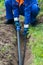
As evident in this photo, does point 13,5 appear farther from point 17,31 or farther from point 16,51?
point 16,51

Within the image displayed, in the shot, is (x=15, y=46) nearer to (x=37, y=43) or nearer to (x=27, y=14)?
(x=37, y=43)

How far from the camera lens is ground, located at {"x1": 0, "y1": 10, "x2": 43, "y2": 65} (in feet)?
12.2

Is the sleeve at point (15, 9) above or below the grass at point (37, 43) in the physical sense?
above

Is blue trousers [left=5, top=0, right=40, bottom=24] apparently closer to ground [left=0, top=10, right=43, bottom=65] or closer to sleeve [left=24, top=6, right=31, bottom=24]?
sleeve [left=24, top=6, right=31, bottom=24]

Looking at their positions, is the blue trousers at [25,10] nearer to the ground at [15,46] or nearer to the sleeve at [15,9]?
the sleeve at [15,9]

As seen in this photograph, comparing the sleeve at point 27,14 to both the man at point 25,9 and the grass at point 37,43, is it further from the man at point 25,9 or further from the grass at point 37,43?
the grass at point 37,43

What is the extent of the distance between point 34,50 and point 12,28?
1376 mm

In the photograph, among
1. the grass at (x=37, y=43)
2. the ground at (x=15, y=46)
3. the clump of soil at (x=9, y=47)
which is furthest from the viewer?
the clump of soil at (x=9, y=47)

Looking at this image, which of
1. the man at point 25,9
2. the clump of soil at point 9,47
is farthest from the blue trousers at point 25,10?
the clump of soil at point 9,47

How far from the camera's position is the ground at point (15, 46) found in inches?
146

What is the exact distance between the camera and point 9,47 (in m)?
4.25

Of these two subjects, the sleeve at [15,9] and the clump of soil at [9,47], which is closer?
the clump of soil at [9,47]

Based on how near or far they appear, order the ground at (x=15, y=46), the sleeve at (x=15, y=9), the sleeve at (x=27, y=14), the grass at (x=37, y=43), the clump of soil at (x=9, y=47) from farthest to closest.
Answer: the sleeve at (x=15, y=9), the sleeve at (x=27, y=14), the clump of soil at (x=9, y=47), the ground at (x=15, y=46), the grass at (x=37, y=43)

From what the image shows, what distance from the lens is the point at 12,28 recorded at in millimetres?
5152
